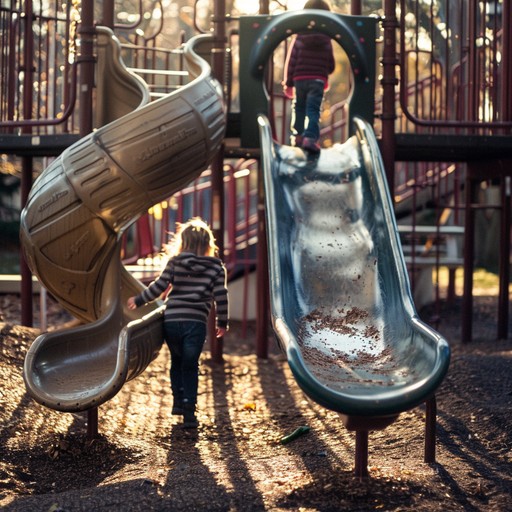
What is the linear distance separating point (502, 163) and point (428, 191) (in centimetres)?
401

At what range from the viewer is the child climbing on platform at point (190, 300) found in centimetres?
664

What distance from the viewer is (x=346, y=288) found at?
700cm

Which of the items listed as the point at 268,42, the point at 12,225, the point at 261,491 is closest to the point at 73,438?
the point at 261,491

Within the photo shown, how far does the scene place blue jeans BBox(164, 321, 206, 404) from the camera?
6641 millimetres

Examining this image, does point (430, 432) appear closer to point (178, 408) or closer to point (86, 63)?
point (178, 408)

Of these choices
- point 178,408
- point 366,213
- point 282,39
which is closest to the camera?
point 178,408

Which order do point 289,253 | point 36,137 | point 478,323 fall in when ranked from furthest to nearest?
point 478,323, point 36,137, point 289,253

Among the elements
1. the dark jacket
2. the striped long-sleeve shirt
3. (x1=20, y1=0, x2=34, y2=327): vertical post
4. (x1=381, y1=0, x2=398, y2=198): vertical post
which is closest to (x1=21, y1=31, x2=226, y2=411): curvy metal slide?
the striped long-sleeve shirt

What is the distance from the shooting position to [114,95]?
7598 millimetres

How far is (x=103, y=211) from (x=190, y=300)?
31.5 inches

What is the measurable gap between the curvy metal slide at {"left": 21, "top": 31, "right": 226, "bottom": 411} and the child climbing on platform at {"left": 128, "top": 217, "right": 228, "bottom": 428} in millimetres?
120

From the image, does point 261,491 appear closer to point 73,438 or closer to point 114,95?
point 73,438

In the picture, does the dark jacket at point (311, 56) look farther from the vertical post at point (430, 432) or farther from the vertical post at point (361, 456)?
the vertical post at point (361, 456)

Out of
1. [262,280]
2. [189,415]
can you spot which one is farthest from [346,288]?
[262,280]
